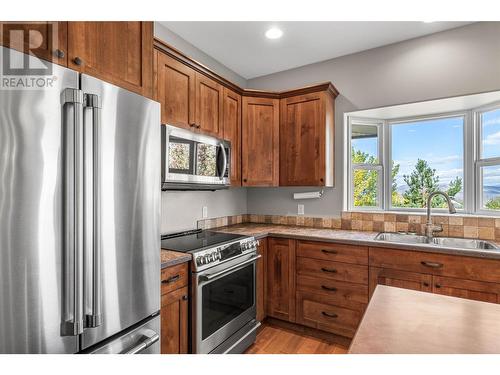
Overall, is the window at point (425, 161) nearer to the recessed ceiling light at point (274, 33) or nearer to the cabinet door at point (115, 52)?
the recessed ceiling light at point (274, 33)

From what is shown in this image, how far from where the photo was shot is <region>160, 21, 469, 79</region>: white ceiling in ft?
7.90

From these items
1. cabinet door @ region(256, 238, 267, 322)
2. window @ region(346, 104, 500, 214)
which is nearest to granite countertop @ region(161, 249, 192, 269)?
cabinet door @ region(256, 238, 267, 322)

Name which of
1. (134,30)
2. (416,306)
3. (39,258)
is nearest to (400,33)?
(134,30)

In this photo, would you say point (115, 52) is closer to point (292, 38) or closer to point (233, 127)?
point (233, 127)

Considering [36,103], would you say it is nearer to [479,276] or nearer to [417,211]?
[479,276]

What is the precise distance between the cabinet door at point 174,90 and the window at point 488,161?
9.21 feet

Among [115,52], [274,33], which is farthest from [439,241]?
[115,52]

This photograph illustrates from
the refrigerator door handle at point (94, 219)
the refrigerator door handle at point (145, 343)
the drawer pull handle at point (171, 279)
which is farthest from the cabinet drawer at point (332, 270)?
the refrigerator door handle at point (94, 219)

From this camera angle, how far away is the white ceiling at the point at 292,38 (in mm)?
2408

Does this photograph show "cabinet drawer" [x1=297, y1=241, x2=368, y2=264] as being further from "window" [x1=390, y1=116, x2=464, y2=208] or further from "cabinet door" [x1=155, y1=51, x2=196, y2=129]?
"cabinet door" [x1=155, y1=51, x2=196, y2=129]

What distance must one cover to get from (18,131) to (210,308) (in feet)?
4.95

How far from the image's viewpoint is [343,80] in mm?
2996

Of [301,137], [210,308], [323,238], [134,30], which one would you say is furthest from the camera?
[301,137]

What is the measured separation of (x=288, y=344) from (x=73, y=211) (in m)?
2.18
